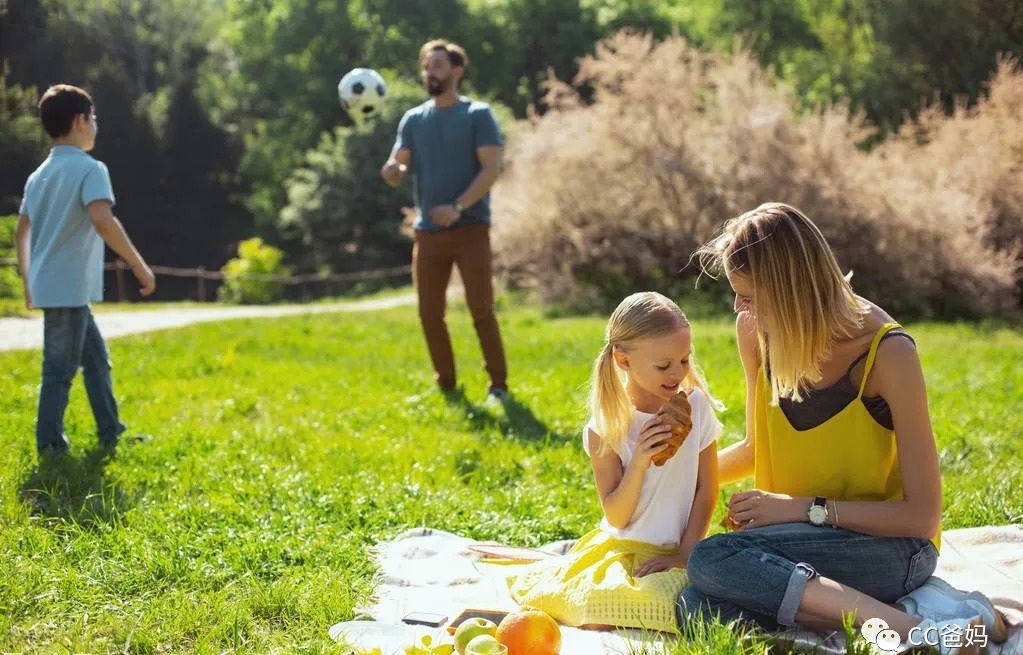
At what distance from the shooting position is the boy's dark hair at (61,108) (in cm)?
488

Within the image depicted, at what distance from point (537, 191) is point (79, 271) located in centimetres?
1196

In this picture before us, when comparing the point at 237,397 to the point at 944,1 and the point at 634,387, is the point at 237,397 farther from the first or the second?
the point at 944,1

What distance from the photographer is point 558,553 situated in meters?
3.84

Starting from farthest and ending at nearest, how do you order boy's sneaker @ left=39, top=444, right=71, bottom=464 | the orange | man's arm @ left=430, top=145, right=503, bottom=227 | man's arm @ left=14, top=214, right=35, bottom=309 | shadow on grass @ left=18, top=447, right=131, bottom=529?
man's arm @ left=430, top=145, right=503, bottom=227
man's arm @ left=14, top=214, right=35, bottom=309
boy's sneaker @ left=39, top=444, right=71, bottom=464
shadow on grass @ left=18, top=447, right=131, bottom=529
the orange

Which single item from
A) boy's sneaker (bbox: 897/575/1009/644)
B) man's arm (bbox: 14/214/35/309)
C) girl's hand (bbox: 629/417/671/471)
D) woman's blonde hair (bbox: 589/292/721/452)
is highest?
man's arm (bbox: 14/214/35/309)

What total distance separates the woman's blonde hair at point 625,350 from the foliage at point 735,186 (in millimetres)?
11600

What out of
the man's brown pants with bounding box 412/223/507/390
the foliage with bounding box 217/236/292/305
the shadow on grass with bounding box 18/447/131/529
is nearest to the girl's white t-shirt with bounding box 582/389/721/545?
the shadow on grass with bounding box 18/447/131/529

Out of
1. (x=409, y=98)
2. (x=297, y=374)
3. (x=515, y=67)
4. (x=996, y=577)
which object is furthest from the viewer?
(x=515, y=67)

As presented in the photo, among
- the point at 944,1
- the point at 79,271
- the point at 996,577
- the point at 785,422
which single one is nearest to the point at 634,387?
the point at 785,422

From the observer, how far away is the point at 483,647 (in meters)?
2.60

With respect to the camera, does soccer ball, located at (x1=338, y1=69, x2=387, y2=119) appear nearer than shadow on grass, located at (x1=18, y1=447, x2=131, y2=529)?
No

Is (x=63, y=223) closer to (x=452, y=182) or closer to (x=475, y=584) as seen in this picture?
(x=452, y=182)

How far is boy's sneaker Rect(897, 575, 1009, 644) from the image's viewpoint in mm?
2770

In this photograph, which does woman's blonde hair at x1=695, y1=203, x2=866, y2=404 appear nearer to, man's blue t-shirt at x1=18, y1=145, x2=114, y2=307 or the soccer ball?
man's blue t-shirt at x1=18, y1=145, x2=114, y2=307
